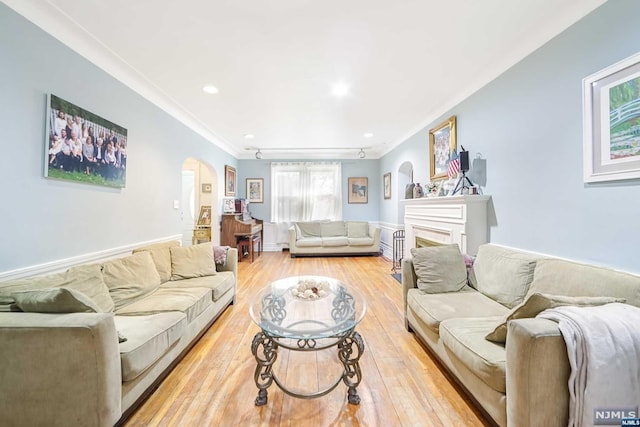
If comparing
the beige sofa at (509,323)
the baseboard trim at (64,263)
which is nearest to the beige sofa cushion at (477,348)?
the beige sofa at (509,323)

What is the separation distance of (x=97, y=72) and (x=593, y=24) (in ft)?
12.6

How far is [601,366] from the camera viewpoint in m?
1.03

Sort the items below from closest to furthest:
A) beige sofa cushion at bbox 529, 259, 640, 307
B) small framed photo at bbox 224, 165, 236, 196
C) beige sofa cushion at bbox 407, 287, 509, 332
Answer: beige sofa cushion at bbox 529, 259, 640, 307 → beige sofa cushion at bbox 407, 287, 509, 332 → small framed photo at bbox 224, 165, 236, 196

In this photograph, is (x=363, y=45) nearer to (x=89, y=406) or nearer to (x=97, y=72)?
(x=97, y=72)

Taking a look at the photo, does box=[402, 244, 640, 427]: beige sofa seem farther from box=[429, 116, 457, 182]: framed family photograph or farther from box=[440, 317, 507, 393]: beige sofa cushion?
box=[429, 116, 457, 182]: framed family photograph

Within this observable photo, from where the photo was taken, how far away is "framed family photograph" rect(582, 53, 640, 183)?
145cm

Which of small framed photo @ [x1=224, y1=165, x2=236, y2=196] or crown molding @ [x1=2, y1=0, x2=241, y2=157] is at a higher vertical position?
crown molding @ [x1=2, y1=0, x2=241, y2=157]

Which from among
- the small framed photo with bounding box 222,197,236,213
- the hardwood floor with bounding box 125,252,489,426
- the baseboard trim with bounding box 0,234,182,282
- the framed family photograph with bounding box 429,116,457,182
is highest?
the framed family photograph with bounding box 429,116,457,182

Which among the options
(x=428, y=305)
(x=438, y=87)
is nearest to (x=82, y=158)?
(x=428, y=305)

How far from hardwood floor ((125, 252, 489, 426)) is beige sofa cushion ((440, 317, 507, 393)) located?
1.16 ft

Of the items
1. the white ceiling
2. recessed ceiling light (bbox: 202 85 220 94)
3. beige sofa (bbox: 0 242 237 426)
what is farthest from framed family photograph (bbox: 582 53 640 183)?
recessed ceiling light (bbox: 202 85 220 94)

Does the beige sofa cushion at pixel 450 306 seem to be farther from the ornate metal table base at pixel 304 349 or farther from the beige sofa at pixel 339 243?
the beige sofa at pixel 339 243

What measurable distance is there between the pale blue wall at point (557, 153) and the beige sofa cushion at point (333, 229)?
13.0 feet

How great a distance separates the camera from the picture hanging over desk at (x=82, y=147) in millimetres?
1836
